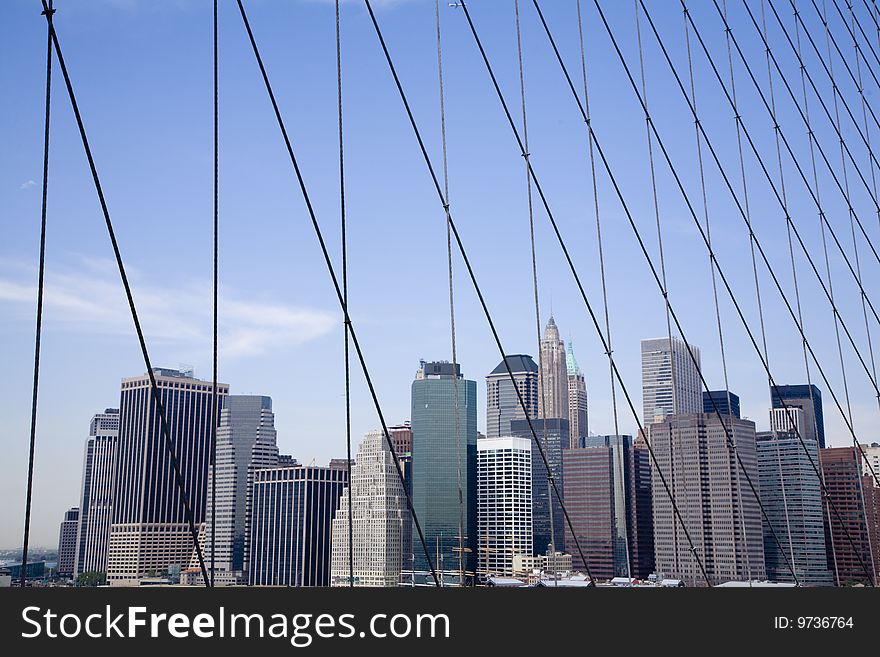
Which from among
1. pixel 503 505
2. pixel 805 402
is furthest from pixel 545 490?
pixel 805 402

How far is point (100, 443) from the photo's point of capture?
7556cm

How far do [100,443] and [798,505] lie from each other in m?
63.0

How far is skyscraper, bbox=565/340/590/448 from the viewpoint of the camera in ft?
242

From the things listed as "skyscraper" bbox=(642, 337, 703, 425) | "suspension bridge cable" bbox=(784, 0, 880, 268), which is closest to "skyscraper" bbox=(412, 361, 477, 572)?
"skyscraper" bbox=(642, 337, 703, 425)

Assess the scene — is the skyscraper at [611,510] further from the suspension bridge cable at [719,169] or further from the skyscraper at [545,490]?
the suspension bridge cable at [719,169]

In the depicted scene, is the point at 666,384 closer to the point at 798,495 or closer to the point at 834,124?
the point at 798,495

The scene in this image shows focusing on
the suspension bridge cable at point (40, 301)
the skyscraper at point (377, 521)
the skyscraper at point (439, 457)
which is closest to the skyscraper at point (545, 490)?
the skyscraper at point (439, 457)

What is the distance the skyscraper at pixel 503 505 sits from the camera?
44.9 meters

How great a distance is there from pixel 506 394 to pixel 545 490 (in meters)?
25.2

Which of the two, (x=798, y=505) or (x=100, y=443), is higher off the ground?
(x=100, y=443)

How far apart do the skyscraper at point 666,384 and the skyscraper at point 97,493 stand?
3653cm
